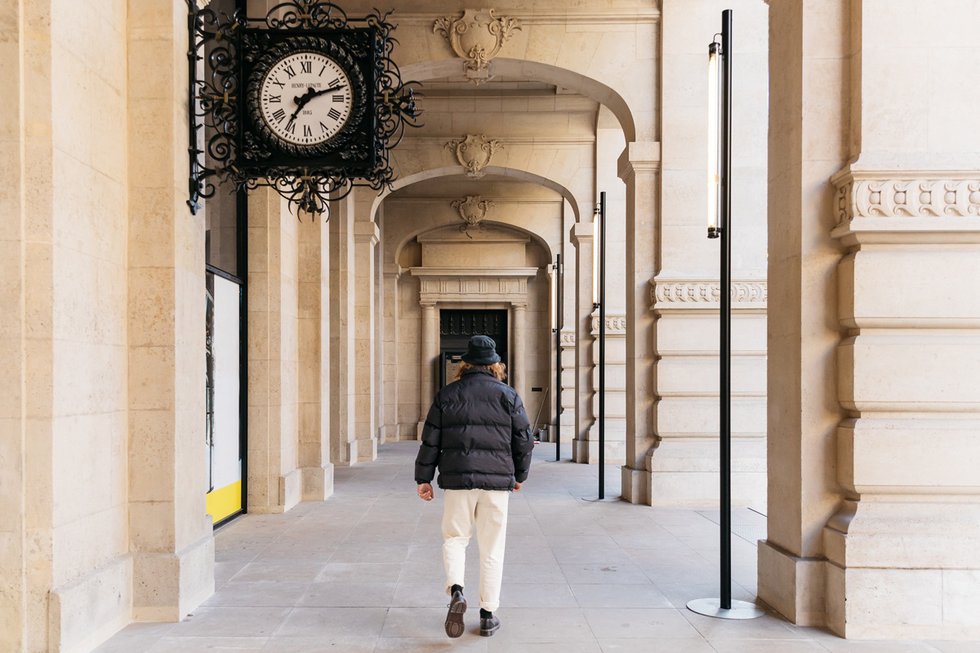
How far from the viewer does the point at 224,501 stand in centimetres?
917

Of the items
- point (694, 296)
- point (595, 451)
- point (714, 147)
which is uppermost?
point (714, 147)

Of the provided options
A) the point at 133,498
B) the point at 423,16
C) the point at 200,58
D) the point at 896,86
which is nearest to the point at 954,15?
the point at 896,86

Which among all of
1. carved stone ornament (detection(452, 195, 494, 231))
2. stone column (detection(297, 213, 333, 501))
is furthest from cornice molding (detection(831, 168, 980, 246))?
carved stone ornament (detection(452, 195, 494, 231))

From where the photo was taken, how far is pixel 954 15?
547 cm

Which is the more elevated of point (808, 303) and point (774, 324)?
point (808, 303)

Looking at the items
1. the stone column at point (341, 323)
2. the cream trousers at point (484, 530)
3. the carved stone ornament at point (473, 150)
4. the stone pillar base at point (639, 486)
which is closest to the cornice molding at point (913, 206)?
the cream trousers at point (484, 530)

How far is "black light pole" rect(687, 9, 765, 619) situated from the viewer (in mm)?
5883

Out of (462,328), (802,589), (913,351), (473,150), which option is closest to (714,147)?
(913,351)

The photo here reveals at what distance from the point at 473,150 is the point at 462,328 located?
929 cm

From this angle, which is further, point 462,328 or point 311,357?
point 462,328

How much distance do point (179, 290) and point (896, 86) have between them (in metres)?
4.75

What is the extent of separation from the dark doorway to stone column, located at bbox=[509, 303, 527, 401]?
47 centimetres

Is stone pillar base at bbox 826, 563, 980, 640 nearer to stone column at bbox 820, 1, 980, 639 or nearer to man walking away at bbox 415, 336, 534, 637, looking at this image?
stone column at bbox 820, 1, 980, 639

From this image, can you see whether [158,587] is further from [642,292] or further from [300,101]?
[642,292]
